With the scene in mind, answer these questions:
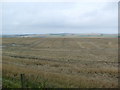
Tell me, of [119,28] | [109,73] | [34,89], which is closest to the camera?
[119,28]

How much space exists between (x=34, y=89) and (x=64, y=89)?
1.28m

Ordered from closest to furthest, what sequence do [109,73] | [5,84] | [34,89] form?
[34,89], [5,84], [109,73]

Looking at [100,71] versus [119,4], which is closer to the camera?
[119,4]

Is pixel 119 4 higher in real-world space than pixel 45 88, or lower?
higher

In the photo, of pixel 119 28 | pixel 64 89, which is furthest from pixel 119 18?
pixel 64 89

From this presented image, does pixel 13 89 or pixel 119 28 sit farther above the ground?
pixel 119 28

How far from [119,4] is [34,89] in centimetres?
480

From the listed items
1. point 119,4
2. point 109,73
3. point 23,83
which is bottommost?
point 109,73

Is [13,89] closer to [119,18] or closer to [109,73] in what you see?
[119,18]

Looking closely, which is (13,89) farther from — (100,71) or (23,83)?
(100,71)

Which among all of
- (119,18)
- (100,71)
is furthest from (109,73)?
(119,18)

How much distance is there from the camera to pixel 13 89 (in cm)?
919

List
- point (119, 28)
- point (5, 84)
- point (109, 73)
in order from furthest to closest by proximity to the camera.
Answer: point (109, 73) < point (5, 84) < point (119, 28)

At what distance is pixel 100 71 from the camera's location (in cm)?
2047
